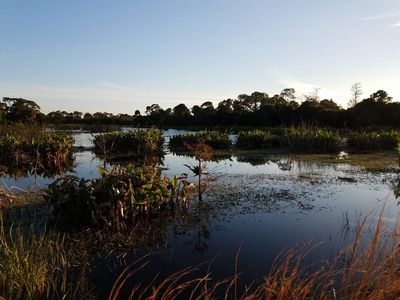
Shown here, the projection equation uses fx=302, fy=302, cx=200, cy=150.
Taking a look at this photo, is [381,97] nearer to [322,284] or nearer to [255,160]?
[255,160]

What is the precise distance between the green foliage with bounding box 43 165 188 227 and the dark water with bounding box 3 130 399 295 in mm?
767

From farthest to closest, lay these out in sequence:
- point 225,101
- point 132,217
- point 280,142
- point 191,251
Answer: point 225,101, point 280,142, point 132,217, point 191,251

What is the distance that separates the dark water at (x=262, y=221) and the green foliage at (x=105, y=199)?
2.52 ft

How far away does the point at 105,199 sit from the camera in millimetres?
4812

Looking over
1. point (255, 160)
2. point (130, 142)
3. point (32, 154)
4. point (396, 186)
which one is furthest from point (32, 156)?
point (396, 186)

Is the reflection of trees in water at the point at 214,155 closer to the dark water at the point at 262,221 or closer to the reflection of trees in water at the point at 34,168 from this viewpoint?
the dark water at the point at 262,221

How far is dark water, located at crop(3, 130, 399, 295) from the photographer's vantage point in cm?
360

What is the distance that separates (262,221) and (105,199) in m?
2.63

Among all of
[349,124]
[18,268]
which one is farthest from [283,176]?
[349,124]

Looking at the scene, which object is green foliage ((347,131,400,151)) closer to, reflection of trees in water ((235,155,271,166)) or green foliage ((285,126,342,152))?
green foliage ((285,126,342,152))

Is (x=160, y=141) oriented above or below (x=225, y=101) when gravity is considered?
below

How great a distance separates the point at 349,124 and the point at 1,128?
96.4 ft

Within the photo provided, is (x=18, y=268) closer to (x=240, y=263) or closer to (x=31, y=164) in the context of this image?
(x=240, y=263)

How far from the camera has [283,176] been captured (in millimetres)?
9031
